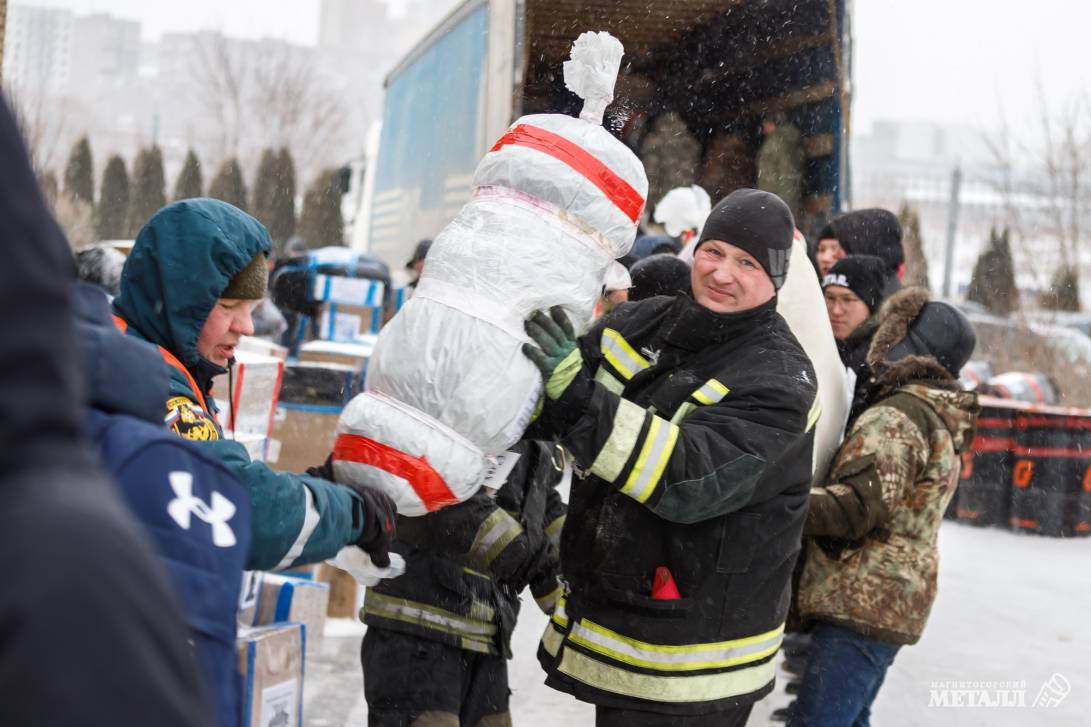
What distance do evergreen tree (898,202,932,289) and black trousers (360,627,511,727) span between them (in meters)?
12.3

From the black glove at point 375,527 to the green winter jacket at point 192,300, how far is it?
0.08 ft

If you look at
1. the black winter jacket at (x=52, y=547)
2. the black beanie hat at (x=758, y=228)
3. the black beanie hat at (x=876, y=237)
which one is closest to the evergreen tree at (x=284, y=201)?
the black beanie hat at (x=876, y=237)

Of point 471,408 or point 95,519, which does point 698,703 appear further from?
point 95,519

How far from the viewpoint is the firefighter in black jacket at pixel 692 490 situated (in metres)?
2.32

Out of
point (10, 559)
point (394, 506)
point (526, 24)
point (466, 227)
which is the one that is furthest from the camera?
point (526, 24)

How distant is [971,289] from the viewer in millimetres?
17672

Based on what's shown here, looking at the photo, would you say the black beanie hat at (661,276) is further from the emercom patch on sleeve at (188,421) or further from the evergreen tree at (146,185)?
the evergreen tree at (146,185)

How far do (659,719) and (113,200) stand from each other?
70.2 feet

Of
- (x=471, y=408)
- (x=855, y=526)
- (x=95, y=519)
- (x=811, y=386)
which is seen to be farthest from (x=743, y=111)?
(x=95, y=519)

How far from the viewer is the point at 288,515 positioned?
69.3 inches

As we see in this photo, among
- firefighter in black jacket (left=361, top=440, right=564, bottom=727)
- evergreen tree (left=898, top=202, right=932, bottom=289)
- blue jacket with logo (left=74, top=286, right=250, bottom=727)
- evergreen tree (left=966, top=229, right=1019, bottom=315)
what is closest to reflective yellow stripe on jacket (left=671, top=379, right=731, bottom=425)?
firefighter in black jacket (left=361, top=440, right=564, bottom=727)

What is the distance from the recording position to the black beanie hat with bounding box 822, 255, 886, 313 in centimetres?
452

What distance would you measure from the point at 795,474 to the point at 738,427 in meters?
0.25

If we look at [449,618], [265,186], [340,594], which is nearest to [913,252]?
[340,594]
